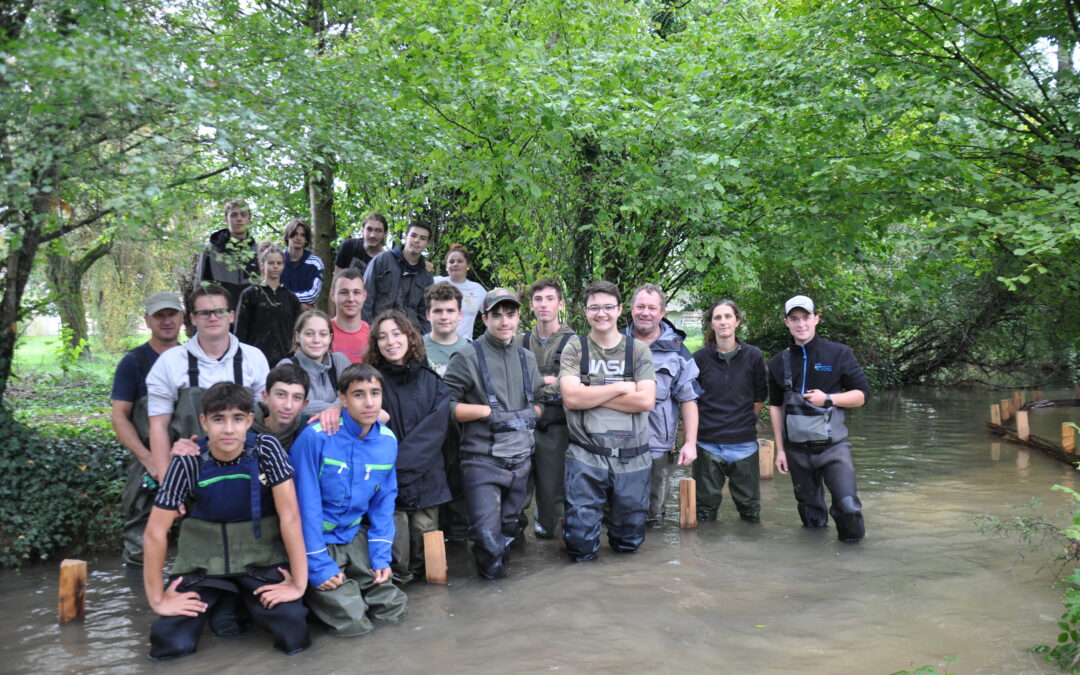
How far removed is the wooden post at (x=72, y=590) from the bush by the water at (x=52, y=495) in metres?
1.43

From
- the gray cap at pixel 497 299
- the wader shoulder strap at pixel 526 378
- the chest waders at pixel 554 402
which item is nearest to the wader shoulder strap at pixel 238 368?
the gray cap at pixel 497 299

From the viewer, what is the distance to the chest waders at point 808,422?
625cm

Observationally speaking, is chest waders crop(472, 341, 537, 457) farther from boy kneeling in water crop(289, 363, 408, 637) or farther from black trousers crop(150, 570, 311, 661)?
black trousers crop(150, 570, 311, 661)

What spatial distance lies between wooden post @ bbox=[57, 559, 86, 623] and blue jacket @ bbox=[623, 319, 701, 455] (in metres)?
4.13

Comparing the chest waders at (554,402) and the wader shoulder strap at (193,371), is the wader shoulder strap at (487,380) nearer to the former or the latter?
the chest waders at (554,402)

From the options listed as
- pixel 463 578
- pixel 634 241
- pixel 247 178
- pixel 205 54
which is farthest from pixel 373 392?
pixel 634 241

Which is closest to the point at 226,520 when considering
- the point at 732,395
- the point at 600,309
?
the point at 600,309

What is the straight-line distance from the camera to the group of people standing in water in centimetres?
438

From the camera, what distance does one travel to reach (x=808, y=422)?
247 inches

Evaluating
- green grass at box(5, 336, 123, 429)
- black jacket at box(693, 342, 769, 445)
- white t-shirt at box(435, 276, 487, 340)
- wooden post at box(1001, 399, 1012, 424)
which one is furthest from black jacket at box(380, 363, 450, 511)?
wooden post at box(1001, 399, 1012, 424)

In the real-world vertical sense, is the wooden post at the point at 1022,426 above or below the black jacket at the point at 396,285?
below

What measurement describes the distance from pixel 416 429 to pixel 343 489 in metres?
0.79

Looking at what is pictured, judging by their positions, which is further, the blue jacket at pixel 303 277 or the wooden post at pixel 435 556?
the blue jacket at pixel 303 277

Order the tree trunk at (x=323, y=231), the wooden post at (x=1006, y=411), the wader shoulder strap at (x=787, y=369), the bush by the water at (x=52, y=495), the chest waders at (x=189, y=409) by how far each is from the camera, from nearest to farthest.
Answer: the chest waders at (x=189, y=409) < the bush by the water at (x=52, y=495) < the wader shoulder strap at (x=787, y=369) < the tree trunk at (x=323, y=231) < the wooden post at (x=1006, y=411)
